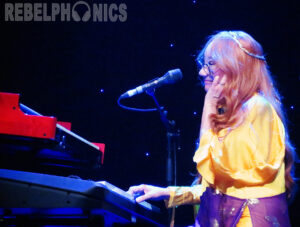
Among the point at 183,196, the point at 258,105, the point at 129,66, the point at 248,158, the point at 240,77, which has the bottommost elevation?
the point at 183,196

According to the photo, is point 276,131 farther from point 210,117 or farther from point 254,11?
point 254,11

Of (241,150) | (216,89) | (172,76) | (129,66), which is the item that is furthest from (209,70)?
(129,66)

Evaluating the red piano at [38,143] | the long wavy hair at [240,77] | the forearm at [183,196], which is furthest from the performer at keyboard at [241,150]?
the red piano at [38,143]

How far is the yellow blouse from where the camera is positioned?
1.30 metres

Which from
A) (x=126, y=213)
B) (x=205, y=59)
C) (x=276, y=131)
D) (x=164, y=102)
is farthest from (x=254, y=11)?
(x=126, y=213)

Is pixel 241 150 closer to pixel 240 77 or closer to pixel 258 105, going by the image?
pixel 258 105

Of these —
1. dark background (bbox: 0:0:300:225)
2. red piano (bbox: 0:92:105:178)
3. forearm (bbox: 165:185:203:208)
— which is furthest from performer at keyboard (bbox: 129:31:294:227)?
dark background (bbox: 0:0:300:225)

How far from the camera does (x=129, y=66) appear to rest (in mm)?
3846

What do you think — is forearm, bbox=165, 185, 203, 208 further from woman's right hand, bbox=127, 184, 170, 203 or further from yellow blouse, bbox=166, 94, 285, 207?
yellow blouse, bbox=166, 94, 285, 207

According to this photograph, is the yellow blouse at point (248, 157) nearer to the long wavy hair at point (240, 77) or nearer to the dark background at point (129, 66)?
the long wavy hair at point (240, 77)

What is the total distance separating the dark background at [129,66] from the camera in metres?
3.71

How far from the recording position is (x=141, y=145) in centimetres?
381

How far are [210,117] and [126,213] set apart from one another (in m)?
0.55

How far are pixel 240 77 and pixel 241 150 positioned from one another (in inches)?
14.1
